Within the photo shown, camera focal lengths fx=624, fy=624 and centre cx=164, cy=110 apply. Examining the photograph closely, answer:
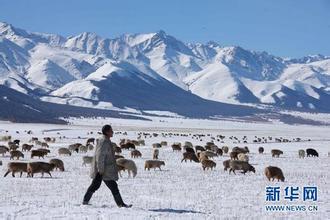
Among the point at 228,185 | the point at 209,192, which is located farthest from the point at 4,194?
the point at 228,185

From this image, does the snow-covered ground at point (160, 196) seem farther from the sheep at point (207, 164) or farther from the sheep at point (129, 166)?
the sheep at point (207, 164)

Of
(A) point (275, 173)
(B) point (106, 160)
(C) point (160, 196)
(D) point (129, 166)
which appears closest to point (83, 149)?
(D) point (129, 166)

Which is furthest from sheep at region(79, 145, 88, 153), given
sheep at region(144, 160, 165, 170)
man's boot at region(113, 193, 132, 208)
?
man's boot at region(113, 193, 132, 208)

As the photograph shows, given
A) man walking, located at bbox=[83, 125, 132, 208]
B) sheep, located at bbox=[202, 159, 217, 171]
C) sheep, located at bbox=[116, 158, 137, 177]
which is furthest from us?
sheep, located at bbox=[202, 159, 217, 171]

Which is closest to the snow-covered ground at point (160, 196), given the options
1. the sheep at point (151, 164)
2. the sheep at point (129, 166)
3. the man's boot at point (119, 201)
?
the man's boot at point (119, 201)

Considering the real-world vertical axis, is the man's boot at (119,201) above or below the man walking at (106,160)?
below

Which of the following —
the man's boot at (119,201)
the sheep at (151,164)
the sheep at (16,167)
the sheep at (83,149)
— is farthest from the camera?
the sheep at (83,149)

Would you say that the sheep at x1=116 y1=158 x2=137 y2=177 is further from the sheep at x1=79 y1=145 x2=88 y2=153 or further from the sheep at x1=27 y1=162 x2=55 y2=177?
the sheep at x1=79 y1=145 x2=88 y2=153

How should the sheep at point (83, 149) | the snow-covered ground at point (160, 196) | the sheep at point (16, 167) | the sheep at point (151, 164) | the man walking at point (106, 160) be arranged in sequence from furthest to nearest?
the sheep at point (83, 149)
the sheep at point (151, 164)
the sheep at point (16, 167)
the man walking at point (106, 160)
the snow-covered ground at point (160, 196)

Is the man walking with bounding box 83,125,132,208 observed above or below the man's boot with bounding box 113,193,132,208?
above

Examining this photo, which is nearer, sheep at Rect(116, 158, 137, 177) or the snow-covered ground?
the snow-covered ground

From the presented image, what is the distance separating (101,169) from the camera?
49.4 ft

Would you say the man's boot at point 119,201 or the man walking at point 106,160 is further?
the man's boot at point 119,201

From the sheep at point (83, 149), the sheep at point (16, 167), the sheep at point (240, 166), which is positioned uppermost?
the sheep at point (83, 149)
